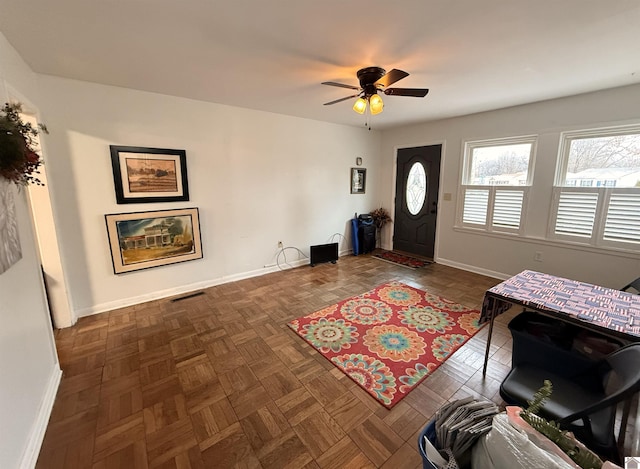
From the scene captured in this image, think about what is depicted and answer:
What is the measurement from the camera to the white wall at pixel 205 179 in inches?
108

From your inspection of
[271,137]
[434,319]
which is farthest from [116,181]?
[434,319]

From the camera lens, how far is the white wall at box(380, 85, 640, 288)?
300 cm

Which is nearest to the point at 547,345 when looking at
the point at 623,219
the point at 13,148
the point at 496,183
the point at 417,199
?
the point at 623,219

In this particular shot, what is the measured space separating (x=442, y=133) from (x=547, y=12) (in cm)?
294

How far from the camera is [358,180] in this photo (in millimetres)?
5293

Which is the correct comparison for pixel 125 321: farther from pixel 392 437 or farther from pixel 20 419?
pixel 392 437

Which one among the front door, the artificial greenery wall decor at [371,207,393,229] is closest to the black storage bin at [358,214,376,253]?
the artificial greenery wall decor at [371,207,393,229]

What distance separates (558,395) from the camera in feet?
4.73

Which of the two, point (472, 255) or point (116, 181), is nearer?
point (116, 181)

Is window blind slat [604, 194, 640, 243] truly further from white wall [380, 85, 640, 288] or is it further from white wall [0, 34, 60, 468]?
white wall [0, 34, 60, 468]

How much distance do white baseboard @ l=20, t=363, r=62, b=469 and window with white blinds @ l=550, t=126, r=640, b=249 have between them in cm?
513

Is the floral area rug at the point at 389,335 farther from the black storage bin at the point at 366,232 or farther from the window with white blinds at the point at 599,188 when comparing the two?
the black storage bin at the point at 366,232

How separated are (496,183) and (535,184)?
49 cm

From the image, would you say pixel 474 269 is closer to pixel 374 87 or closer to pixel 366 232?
pixel 366 232
